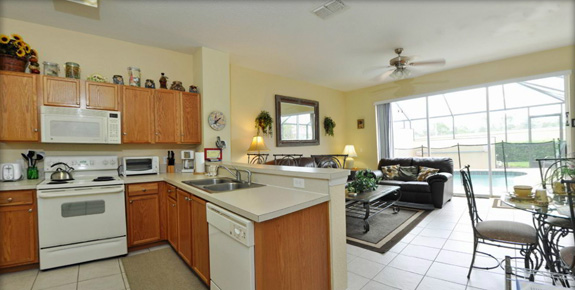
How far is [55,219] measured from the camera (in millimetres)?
2336

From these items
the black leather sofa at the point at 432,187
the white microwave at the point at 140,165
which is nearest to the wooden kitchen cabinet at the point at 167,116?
the white microwave at the point at 140,165

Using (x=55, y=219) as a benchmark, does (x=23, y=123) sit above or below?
above

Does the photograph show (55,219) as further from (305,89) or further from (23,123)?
Answer: (305,89)

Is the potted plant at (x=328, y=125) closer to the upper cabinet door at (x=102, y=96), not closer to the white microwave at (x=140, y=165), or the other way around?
the white microwave at (x=140, y=165)

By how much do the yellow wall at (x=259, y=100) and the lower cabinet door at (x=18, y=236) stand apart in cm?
263

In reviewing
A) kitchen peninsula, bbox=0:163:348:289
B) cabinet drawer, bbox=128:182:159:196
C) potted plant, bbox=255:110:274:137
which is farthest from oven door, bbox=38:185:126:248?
potted plant, bbox=255:110:274:137

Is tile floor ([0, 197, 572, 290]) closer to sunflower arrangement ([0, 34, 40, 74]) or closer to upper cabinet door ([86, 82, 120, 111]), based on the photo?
upper cabinet door ([86, 82, 120, 111])

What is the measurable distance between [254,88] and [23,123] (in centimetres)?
324

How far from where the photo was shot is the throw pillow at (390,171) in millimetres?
5179

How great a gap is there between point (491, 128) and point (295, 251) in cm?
576

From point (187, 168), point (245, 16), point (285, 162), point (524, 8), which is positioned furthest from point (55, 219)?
point (524, 8)

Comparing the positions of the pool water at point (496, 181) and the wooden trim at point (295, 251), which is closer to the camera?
the wooden trim at point (295, 251)

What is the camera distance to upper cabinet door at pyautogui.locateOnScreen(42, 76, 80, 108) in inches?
103

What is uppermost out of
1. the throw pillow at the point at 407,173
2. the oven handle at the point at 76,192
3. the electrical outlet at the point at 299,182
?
the electrical outlet at the point at 299,182
